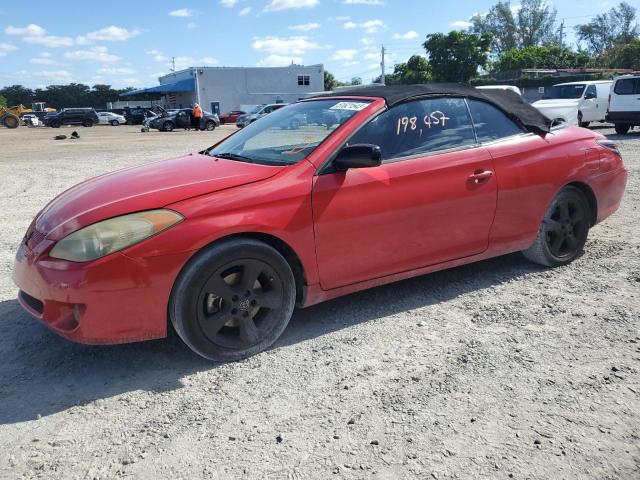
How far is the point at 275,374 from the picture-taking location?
3.09 m

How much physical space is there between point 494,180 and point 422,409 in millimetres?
2033

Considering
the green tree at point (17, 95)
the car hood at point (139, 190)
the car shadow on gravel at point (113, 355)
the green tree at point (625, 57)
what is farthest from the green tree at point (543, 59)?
the green tree at point (17, 95)

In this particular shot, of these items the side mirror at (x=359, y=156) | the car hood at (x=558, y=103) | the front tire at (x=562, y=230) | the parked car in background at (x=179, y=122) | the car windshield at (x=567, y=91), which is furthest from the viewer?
the parked car in background at (x=179, y=122)

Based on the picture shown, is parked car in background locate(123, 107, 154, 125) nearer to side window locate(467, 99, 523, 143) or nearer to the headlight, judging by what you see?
side window locate(467, 99, 523, 143)

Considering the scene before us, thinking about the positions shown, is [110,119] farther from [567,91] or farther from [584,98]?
[584,98]

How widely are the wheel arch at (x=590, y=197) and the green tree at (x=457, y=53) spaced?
57711 mm

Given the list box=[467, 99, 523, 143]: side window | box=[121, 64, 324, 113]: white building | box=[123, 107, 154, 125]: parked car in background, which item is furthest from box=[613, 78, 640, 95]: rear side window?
box=[121, 64, 324, 113]: white building

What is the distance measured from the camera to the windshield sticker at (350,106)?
3775 mm

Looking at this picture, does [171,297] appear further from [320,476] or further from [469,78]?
[469,78]

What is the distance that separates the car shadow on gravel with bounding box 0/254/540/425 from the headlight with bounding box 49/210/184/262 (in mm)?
727

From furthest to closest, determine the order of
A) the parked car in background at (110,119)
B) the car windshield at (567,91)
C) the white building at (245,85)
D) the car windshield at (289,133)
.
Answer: the white building at (245,85) < the parked car in background at (110,119) < the car windshield at (567,91) < the car windshield at (289,133)

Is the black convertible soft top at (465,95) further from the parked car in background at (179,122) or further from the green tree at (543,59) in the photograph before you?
the green tree at (543,59)

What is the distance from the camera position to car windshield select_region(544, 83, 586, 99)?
64.2 ft

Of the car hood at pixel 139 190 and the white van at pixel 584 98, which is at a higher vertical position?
the white van at pixel 584 98
